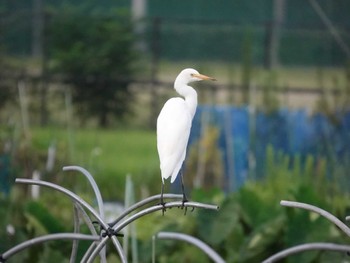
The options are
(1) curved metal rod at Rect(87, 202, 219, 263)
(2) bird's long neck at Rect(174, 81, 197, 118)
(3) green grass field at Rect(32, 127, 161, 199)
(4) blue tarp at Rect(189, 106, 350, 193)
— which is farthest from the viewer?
(3) green grass field at Rect(32, 127, 161, 199)

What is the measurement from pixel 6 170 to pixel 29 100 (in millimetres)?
5308

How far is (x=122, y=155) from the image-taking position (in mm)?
14953

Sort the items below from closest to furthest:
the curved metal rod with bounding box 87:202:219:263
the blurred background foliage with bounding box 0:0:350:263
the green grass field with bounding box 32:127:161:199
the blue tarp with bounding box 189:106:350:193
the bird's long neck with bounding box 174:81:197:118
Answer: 1. the bird's long neck with bounding box 174:81:197:118
2. the curved metal rod with bounding box 87:202:219:263
3. the blurred background foliage with bounding box 0:0:350:263
4. the blue tarp with bounding box 189:106:350:193
5. the green grass field with bounding box 32:127:161:199

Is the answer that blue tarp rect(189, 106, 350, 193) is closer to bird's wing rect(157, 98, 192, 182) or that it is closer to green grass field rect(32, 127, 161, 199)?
green grass field rect(32, 127, 161, 199)

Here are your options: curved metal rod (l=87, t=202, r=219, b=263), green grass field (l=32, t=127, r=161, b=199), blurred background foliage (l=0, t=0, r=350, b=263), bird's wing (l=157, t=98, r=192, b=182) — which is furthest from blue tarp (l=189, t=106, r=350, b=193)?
bird's wing (l=157, t=98, r=192, b=182)

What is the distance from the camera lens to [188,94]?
2930 millimetres

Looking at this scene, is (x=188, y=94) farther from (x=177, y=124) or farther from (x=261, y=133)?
(x=261, y=133)

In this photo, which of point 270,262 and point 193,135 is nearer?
point 270,262

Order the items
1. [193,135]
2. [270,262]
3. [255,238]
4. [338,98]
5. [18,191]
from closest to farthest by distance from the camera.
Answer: [270,262] → [255,238] → [18,191] → [338,98] → [193,135]

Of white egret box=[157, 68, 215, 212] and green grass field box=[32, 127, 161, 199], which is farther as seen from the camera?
green grass field box=[32, 127, 161, 199]

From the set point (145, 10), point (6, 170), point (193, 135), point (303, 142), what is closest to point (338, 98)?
point (303, 142)

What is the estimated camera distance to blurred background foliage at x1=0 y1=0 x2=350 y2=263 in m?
9.93

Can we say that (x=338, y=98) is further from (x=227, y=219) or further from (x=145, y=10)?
(x=145, y=10)

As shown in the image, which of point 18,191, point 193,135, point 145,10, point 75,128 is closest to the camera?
point 18,191
